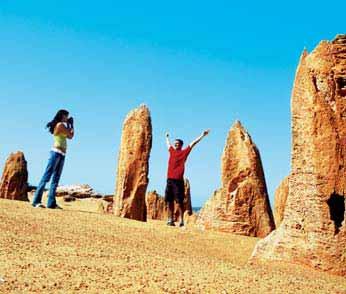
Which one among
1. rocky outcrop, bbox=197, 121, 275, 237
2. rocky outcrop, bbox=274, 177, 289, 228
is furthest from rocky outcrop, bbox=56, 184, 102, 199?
rocky outcrop, bbox=197, 121, 275, 237

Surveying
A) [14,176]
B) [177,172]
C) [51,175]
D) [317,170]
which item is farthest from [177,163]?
[14,176]

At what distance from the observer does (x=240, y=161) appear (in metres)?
15.3

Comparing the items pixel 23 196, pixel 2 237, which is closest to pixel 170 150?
pixel 2 237

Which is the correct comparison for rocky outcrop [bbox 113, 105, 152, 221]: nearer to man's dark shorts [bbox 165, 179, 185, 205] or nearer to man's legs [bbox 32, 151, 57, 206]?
man's dark shorts [bbox 165, 179, 185, 205]

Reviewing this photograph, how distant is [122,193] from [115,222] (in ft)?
14.9

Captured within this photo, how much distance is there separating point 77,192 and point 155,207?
9.62m

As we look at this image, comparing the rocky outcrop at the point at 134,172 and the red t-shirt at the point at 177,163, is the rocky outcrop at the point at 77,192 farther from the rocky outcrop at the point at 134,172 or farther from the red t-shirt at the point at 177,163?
the red t-shirt at the point at 177,163

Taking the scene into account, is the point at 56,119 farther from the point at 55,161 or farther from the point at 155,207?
the point at 155,207

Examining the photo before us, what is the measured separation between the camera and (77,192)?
3741 centimetres

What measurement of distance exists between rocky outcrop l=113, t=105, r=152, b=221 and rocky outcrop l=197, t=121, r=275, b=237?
1.94 metres

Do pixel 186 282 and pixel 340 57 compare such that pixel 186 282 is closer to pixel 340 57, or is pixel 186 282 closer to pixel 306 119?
pixel 306 119

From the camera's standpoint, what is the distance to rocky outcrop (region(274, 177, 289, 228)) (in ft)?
61.8

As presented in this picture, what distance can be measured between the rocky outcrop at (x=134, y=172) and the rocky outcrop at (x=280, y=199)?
216 inches

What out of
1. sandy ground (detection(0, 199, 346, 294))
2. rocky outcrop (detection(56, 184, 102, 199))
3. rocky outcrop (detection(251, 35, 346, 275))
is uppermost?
rocky outcrop (detection(56, 184, 102, 199))
